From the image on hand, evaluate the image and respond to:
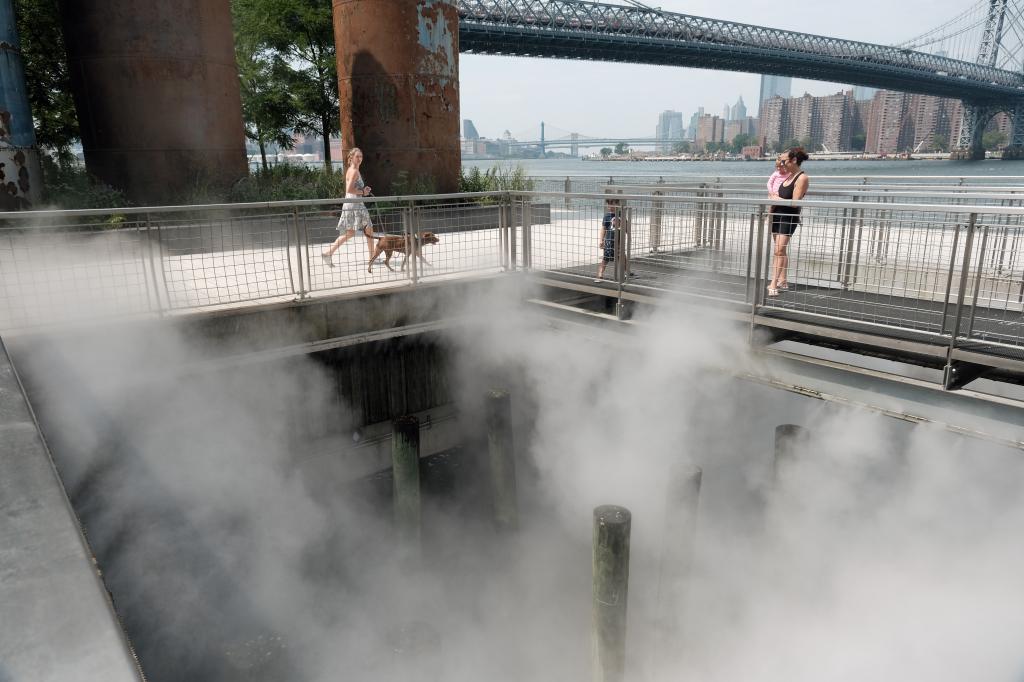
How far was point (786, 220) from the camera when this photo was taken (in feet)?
23.0

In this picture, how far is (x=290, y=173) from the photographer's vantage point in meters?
16.8

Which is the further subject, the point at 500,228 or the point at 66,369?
the point at 500,228

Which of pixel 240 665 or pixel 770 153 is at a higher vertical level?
pixel 770 153

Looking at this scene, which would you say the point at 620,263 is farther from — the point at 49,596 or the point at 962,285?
the point at 49,596

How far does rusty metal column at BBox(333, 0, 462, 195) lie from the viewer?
13.9 m

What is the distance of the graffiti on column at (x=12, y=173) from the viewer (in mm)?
11867

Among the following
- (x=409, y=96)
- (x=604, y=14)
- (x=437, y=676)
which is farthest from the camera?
(x=604, y=14)

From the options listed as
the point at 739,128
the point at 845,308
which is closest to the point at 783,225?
the point at 845,308

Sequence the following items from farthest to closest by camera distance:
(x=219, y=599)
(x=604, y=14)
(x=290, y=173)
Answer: (x=604, y=14) < (x=290, y=173) < (x=219, y=599)

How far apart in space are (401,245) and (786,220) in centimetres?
443

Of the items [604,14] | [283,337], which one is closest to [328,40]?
[283,337]

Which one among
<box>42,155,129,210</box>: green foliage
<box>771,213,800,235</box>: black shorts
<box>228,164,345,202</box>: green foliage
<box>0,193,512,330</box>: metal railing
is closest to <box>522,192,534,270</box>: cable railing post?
<box>0,193,512,330</box>: metal railing

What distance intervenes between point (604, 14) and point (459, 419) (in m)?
54.6

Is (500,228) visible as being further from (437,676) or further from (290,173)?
(290,173)
